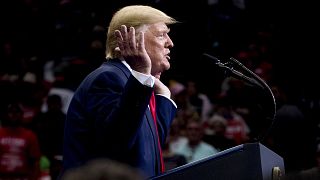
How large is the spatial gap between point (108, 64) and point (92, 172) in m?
1.52

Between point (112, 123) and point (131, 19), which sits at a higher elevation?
point (131, 19)

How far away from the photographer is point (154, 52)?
3.44m

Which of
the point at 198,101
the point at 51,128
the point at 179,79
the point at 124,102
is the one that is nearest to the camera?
the point at 124,102

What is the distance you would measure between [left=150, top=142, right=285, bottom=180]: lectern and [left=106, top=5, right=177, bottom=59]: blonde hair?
84 cm

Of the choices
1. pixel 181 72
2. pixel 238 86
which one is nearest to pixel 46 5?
pixel 181 72

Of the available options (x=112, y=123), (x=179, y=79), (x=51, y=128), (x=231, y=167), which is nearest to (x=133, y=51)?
(x=112, y=123)

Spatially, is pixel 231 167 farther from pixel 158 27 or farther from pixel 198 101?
pixel 198 101

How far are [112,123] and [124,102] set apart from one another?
8 centimetres

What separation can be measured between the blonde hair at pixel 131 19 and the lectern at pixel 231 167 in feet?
2.75

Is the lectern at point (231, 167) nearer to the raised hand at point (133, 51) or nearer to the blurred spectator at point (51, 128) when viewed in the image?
the raised hand at point (133, 51)

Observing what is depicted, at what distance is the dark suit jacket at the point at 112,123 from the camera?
3.05 metres

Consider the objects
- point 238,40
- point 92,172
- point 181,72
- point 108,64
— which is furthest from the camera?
point 238,40

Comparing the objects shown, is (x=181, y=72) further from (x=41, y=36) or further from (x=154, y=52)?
(x=154, y=52)

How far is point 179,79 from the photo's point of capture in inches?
401
